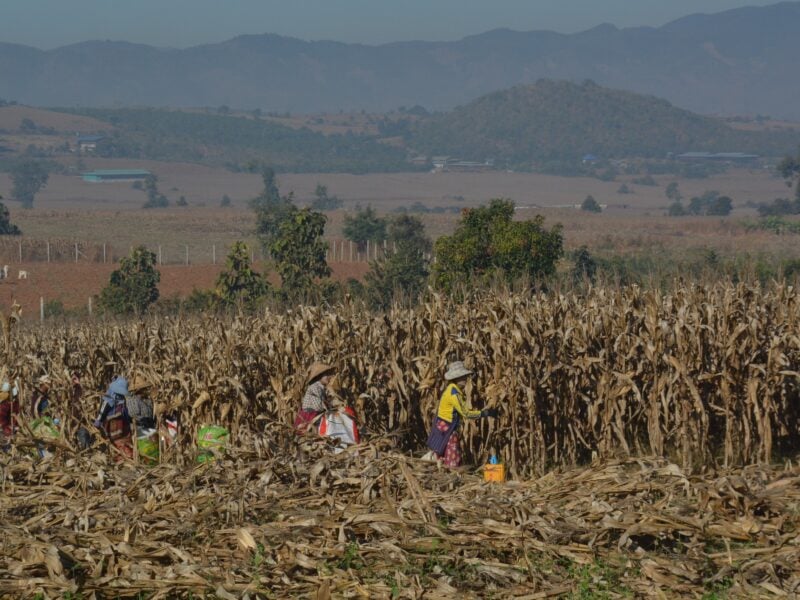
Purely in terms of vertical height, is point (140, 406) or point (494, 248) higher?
point (494, 248)

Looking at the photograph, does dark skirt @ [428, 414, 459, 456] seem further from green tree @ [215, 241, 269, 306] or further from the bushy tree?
the bushy tree

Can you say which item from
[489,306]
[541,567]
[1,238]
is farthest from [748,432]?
[1,238]

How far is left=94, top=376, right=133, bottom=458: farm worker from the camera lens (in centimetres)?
1320

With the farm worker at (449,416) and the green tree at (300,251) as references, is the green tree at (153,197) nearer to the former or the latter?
the green tree at (300,251)

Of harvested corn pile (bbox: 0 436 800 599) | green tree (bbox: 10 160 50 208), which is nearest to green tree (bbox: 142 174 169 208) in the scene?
green tree (bbox: 10 160 50 208)

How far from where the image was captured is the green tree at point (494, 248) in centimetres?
3209

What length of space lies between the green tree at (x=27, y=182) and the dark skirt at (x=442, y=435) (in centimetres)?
17311

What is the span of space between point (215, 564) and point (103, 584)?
0.73 m

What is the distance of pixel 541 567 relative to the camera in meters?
8.73

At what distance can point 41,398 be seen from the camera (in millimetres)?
15672

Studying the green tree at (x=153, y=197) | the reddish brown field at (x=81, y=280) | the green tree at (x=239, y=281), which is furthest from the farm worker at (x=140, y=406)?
the green tree at (x=153, y=197)

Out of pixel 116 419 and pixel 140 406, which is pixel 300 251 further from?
pixel 116 419

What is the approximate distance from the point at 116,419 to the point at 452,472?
4209mm

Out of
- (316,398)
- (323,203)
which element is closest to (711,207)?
(323,203)
